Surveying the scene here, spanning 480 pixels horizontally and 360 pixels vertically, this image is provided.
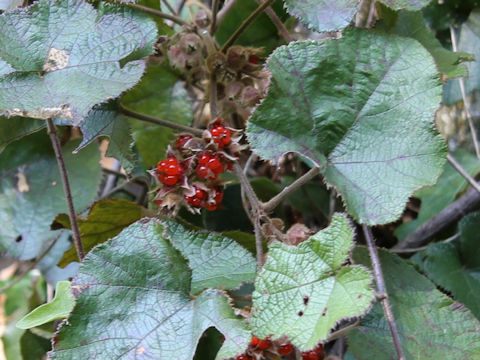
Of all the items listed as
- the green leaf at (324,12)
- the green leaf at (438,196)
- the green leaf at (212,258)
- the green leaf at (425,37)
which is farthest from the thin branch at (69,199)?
the green leaf at (438,196)

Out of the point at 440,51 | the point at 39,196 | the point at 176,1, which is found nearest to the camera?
the point at 440,51

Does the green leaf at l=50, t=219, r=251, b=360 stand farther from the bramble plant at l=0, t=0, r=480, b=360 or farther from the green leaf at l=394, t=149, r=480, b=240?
the green leaf at l=394, t=149, r=480, b=240

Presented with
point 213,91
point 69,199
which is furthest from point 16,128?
point 213,91

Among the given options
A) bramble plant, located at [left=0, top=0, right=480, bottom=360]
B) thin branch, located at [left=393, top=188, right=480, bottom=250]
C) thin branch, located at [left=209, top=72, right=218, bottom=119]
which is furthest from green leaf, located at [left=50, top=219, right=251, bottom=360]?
thin branch, located at [left=393, top=188, right=480, bottom=250]

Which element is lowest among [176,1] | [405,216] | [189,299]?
[405,216]

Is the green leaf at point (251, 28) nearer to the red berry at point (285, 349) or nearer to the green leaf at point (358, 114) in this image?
the green leaf at point (358, 114)

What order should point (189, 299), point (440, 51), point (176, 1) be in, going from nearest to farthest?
point (189, 299)
point (440, 51)
point (176, 1)

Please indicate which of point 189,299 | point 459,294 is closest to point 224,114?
point 189,299

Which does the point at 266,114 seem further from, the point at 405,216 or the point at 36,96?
the point at 405,216
